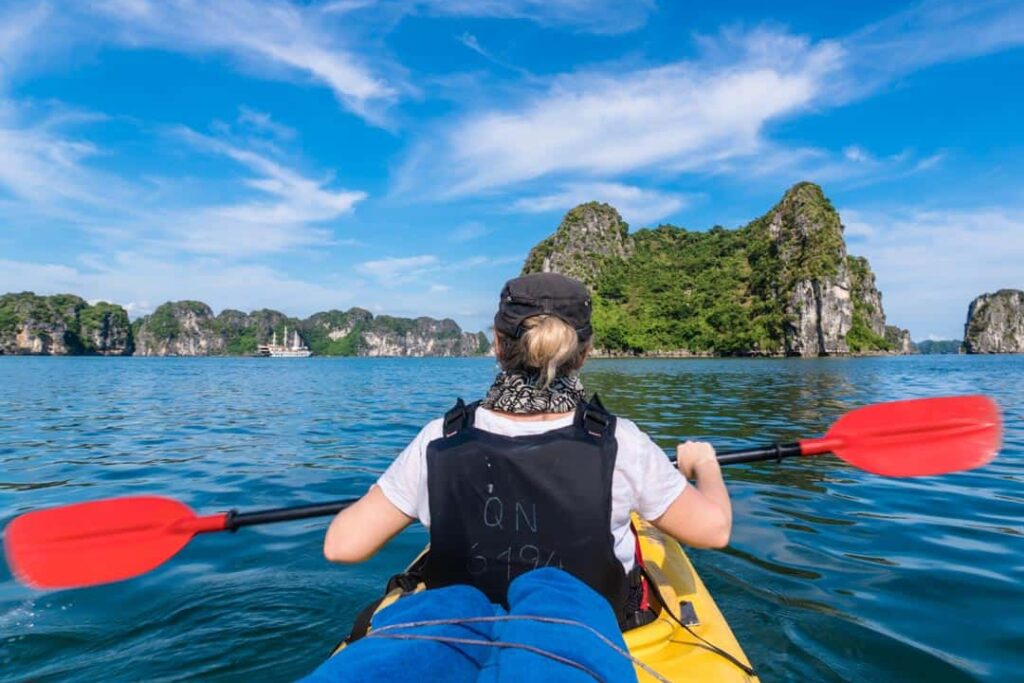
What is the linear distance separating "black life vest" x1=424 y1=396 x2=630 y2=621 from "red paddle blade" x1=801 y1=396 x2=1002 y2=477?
246 centimetres

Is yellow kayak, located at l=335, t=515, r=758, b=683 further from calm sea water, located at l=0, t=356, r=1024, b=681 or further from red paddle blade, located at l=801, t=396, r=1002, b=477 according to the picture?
red paddle blade, located at l=801, t=396, r=1002, b=477

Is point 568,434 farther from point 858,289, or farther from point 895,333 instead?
point 895,333

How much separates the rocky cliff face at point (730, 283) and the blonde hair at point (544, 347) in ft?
312

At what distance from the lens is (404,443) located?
33.1 feet

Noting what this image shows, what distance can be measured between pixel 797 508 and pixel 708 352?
99.9 m

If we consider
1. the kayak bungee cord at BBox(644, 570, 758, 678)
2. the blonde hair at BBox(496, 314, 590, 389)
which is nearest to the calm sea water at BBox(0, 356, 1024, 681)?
the kayak bungee cord at BBox(644, 570, 758, 678)

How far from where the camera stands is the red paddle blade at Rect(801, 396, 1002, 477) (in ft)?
12.0

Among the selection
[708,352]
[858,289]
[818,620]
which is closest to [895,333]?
[858,289]

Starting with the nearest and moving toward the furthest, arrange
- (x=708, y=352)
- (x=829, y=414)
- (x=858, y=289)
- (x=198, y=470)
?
(x=198, y=470), (x=829, y=414), (x=708, y=352), (x=858, y=289)

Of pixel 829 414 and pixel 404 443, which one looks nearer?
pixel 404 443

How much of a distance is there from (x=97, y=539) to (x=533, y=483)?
2.81 m

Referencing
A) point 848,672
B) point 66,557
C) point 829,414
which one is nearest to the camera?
point 848,672

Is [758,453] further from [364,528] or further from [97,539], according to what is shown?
[97,539]

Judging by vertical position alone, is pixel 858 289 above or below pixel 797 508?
above
